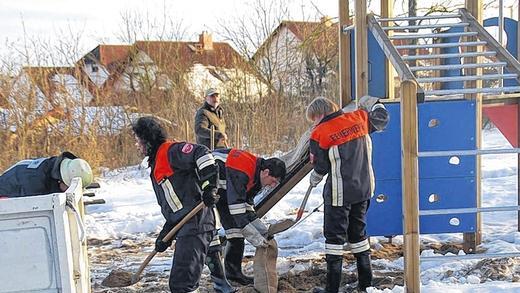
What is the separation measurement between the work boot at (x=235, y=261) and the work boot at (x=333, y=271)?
968 mm

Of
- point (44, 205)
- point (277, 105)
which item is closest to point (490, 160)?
point (277, 105)

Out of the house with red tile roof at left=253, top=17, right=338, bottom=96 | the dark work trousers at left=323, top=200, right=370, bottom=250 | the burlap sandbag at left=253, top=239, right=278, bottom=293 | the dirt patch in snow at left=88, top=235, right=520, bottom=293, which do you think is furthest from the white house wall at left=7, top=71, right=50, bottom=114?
the dark work trousers at left=323, top=200, right=370, bottom=250

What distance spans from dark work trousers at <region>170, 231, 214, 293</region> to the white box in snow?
6.03ft

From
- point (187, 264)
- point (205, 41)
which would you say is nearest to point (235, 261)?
point (187, 264)

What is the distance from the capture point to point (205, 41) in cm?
2084

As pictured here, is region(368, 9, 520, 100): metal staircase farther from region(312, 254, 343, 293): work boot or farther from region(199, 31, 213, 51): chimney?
region(199, 31, 213, 51): chimney

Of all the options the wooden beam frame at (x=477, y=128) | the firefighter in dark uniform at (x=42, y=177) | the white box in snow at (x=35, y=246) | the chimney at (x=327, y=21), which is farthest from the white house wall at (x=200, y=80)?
the white box in snow at (x=35, y=246)

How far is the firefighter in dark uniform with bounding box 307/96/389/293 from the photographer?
198 inches

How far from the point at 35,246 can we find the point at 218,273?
302 centimetres

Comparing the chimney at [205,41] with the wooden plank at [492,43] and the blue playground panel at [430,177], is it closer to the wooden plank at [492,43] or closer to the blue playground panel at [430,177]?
the wooden plank at [492,43]

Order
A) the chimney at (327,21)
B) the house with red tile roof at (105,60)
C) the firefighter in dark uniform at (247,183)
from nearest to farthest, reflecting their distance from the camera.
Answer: the firefighter in dark uniform at (247,183)
the chimney at (327,21)
the house with red tile roof at (105,60)

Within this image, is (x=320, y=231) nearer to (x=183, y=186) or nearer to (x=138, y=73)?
(x=183, y=186)

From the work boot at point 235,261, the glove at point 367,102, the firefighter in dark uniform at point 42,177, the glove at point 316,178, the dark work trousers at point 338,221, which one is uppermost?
the glove at point 367,102

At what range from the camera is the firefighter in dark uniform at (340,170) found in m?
5.04
